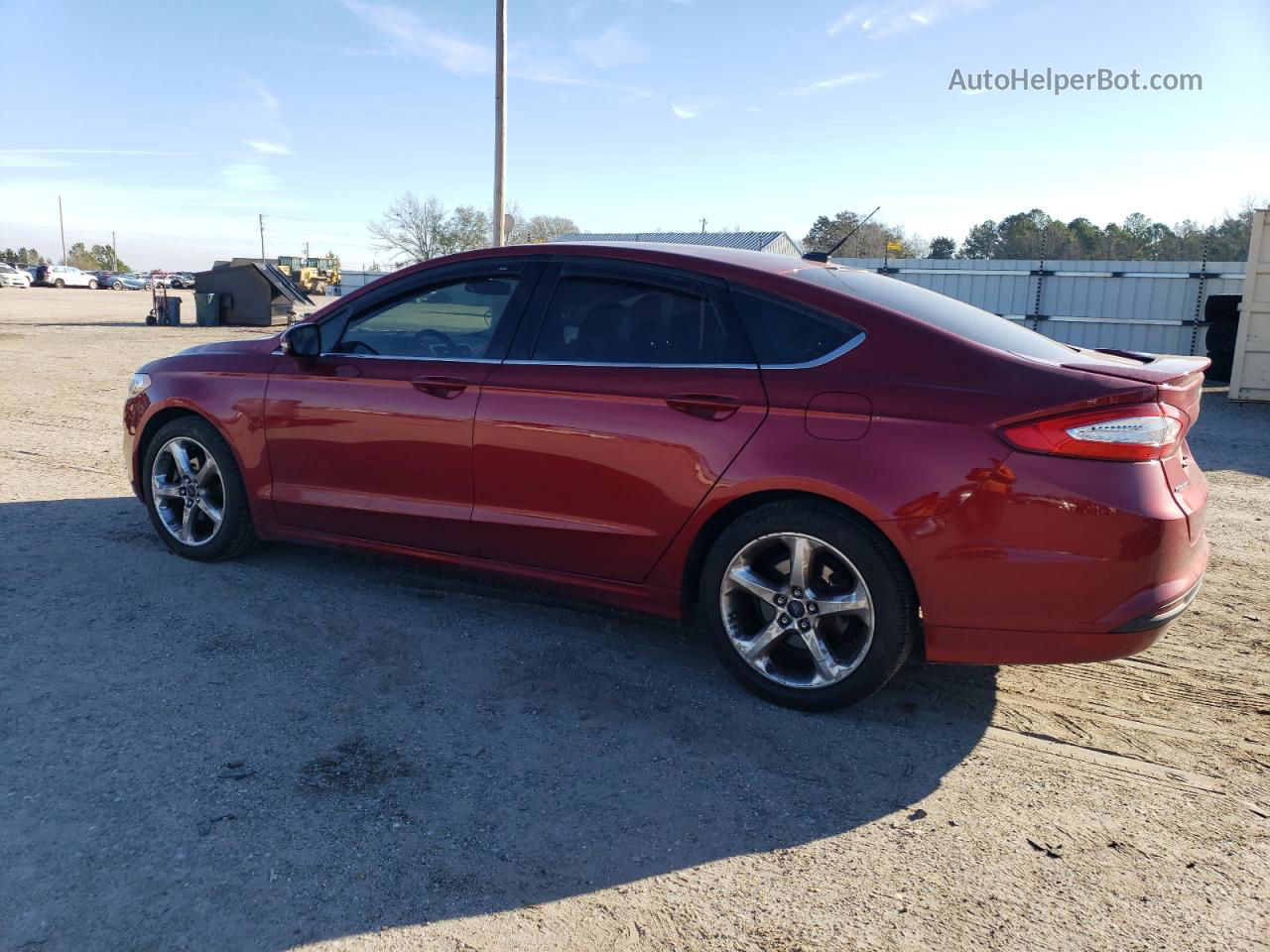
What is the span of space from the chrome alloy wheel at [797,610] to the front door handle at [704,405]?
483 millimetres

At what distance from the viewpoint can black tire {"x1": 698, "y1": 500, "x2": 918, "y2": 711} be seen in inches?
131

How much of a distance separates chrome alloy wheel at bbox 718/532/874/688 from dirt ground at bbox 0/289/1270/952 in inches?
7.9

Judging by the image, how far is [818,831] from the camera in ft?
9.36

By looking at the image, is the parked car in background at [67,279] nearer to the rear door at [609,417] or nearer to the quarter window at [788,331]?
the rear door at [609,417]

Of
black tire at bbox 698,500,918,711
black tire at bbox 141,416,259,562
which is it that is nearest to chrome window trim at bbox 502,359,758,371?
black tire at bbox 698,500,918,711

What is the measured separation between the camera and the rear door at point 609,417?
12.0 feet

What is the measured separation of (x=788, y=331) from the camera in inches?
142

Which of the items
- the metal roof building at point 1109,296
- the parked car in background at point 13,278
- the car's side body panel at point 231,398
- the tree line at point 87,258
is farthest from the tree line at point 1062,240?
the tree line at point 87,258

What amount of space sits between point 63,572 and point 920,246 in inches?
1775

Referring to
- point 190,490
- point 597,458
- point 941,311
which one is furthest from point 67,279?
point 941,311

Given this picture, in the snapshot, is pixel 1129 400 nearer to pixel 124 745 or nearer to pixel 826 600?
pixel 826 600

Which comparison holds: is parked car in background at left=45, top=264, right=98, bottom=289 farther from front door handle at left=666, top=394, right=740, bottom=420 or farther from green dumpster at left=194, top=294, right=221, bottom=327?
front door handle at left=666, top=394, right=740, bottom=420

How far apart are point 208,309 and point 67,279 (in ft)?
162

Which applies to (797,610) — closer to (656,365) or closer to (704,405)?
(704,405)
